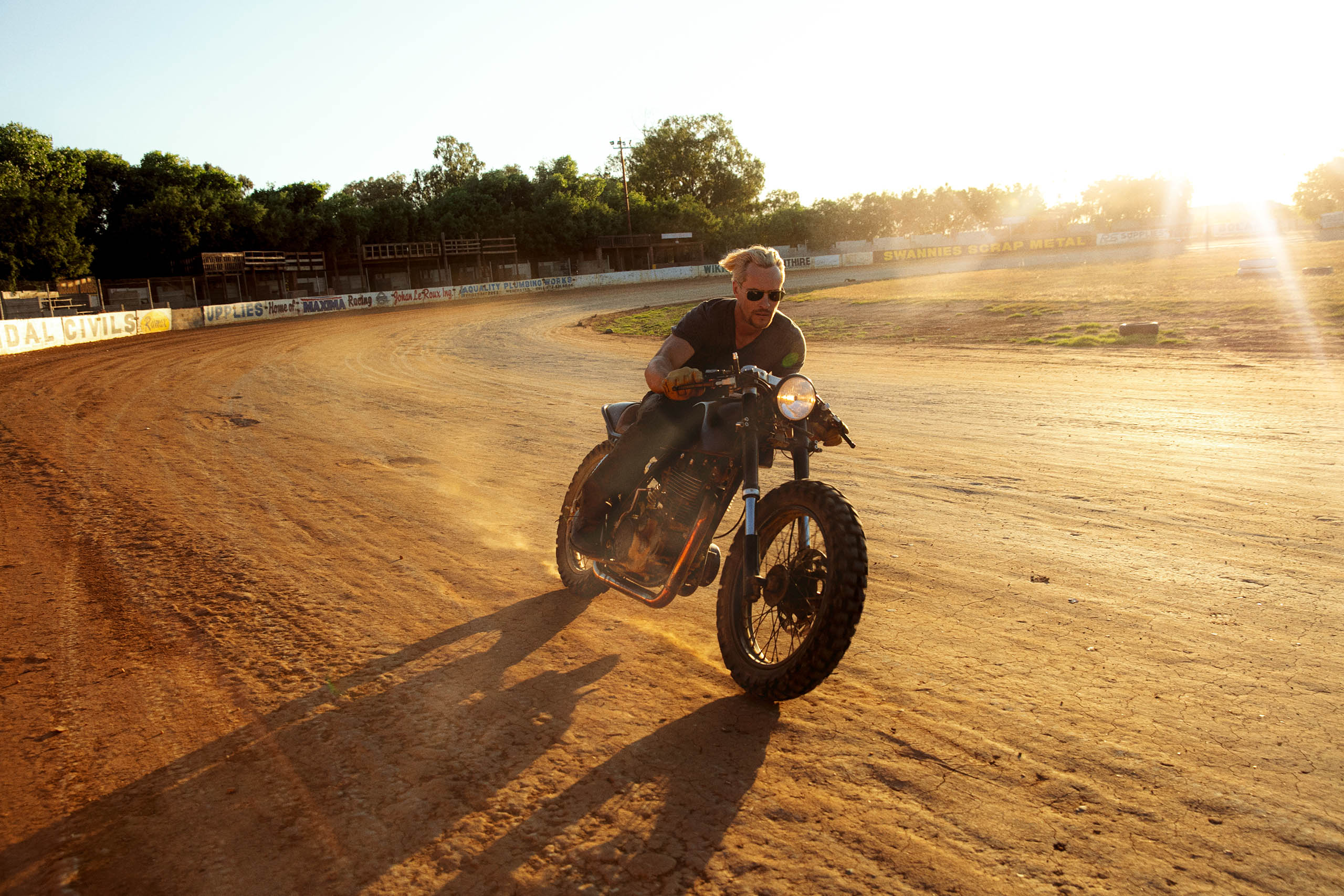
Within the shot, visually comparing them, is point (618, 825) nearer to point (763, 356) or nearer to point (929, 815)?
point (929, 815)

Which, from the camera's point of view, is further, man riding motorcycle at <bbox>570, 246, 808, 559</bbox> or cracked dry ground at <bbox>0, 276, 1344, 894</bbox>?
man riding motorcycle at <bbox>570, 246, 808, 559</bbox>

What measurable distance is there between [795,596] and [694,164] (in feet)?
421

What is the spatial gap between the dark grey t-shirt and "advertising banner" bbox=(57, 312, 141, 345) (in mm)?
30802

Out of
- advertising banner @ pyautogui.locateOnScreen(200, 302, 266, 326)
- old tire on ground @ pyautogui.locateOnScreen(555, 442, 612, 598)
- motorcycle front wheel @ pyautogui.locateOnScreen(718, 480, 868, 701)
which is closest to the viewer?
motorcycle front wheel @ pyautogui.locateOnScreen(718, 480, 868, 701)

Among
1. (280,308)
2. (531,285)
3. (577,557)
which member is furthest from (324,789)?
(531,285)

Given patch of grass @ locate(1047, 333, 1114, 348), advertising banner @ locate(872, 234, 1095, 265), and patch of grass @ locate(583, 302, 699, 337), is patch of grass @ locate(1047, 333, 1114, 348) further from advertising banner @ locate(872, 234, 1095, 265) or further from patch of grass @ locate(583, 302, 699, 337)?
advertising banner @ locate(872, 234, 1095, 265)

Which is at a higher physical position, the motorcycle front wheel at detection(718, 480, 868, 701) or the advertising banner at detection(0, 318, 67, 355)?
the advertising banner at detection(0, 318, 67, 355)

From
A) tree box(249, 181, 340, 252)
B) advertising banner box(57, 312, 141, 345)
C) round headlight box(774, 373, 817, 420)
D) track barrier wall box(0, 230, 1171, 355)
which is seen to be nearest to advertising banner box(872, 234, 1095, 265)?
track barrier wall box(0, 230, 1171, 355)

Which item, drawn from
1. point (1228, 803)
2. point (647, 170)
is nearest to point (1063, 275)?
point (1228, 803)

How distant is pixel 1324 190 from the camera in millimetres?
118375

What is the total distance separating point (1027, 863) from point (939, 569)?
8.69 ft

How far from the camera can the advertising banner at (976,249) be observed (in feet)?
282

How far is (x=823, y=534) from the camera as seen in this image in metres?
3.47

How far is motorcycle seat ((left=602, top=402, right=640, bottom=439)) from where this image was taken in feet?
15.4
